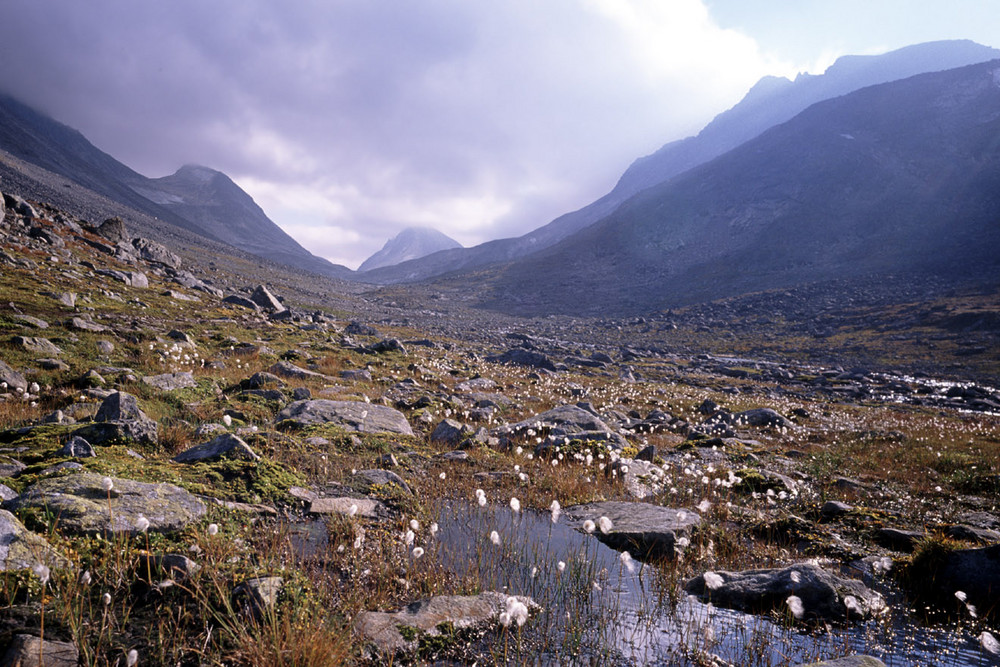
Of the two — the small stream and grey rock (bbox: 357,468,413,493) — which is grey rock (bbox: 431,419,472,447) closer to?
grey rock (bbox: 357,468,413,493)

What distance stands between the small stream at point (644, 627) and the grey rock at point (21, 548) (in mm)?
3268

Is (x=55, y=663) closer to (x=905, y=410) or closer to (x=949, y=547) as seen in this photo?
(x=949, y=547)

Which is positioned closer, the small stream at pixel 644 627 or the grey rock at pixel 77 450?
the small stream at pixel 644 627

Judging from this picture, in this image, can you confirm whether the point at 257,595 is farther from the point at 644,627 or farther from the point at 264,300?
the point at 264,300

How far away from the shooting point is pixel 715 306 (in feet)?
317

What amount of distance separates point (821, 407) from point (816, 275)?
101935 millimetres

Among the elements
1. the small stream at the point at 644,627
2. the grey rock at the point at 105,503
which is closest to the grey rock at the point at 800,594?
the small stream at the point at 644,627

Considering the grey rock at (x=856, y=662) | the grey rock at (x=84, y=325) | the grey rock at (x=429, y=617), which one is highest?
the grey rock at (x=84, y=325)

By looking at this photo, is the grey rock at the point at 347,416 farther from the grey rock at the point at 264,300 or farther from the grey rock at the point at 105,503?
the grey rock at the point at 264,300

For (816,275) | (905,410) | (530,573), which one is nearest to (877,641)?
(530,573)

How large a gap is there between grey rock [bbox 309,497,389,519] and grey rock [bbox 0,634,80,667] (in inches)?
117

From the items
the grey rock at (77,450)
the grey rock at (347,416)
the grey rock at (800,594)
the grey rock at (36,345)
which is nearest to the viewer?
the grey rock at (800,594)

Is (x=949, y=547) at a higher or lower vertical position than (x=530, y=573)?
higher

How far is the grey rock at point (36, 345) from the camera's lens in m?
10.7
